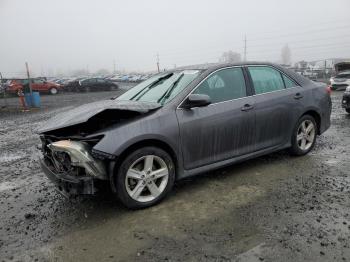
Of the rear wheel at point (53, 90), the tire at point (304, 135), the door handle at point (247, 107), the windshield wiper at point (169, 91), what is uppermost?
the windshield wiper at point (169, 91)

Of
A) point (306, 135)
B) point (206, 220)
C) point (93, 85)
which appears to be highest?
point (306, 135)

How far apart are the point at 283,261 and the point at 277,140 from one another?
2.63 metres

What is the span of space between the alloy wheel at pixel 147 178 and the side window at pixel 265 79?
192 cm

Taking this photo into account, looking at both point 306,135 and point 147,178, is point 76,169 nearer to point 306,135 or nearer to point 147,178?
point 147,178

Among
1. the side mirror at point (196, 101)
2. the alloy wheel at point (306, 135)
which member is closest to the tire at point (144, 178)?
the side mirror at point (196, 101)

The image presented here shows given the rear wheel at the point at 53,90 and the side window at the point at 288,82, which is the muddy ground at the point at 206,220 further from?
the rear wheel at the point at 53,90

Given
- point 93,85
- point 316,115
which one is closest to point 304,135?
point 316,115

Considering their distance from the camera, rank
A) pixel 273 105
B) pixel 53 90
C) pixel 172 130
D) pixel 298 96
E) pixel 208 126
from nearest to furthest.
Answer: pixel 172 130 → pixel 208 126 → pixel 273 105 → pixel 298 96 → pixel 53 90

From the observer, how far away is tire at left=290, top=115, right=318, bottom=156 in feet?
18.2

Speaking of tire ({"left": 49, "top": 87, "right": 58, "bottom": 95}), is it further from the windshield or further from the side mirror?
the side mirror

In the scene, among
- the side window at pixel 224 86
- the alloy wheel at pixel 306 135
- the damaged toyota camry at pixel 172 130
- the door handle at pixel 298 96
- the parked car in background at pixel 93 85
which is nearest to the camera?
the damaged toyota camry at pixel 172 130

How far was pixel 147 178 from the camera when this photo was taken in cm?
401

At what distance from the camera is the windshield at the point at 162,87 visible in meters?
4.52

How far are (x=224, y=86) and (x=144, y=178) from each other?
1.74 meters
